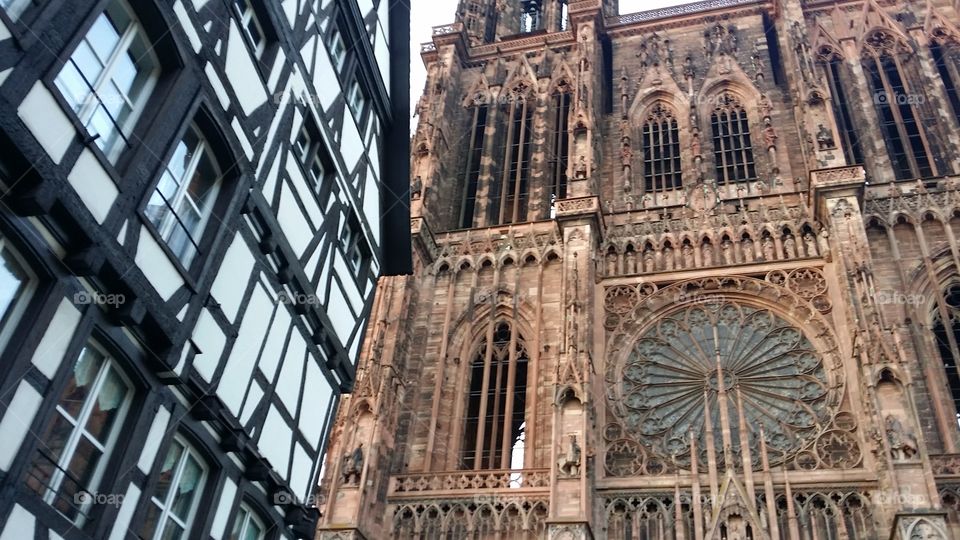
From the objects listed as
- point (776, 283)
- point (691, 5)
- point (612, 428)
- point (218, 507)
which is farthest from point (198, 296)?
point (691, 5)

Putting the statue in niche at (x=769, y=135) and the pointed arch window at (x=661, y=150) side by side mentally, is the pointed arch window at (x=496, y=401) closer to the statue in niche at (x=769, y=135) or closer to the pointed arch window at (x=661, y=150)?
the pointed arch window at (x=661, y=150)

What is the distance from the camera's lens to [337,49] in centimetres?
1356

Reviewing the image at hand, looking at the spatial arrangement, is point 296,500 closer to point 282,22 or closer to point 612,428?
point 282,22

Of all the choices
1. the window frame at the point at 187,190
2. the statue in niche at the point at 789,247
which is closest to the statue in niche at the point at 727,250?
the statue in niche at the point at 789,247

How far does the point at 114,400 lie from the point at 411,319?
49.2 feet

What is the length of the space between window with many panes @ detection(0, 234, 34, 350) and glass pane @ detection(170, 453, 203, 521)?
2911 mm

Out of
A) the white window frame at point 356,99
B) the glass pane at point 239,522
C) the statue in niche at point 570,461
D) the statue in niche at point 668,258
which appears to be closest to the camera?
the glass pane at point 239,522

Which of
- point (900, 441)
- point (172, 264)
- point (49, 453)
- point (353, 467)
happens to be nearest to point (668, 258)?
point (900, 441)

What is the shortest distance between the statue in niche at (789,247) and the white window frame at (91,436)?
17.5m

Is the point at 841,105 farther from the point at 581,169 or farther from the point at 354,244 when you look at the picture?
the point at 354,244

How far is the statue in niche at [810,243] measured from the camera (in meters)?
21.2

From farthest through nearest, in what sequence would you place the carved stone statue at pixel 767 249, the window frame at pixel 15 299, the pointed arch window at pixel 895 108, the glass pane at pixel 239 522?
the pointed arch window at pixel 895 108 → the carved stone statue at pixel 767 249 → the glass pane at pixel 239 522 → the window frame at pixel 15 299

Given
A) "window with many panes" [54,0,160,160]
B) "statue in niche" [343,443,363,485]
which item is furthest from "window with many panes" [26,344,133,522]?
"statue in niche" [343,443,363,485]

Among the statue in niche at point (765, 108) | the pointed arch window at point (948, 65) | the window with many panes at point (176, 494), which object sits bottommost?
the window with many panes at point (176, 494)
